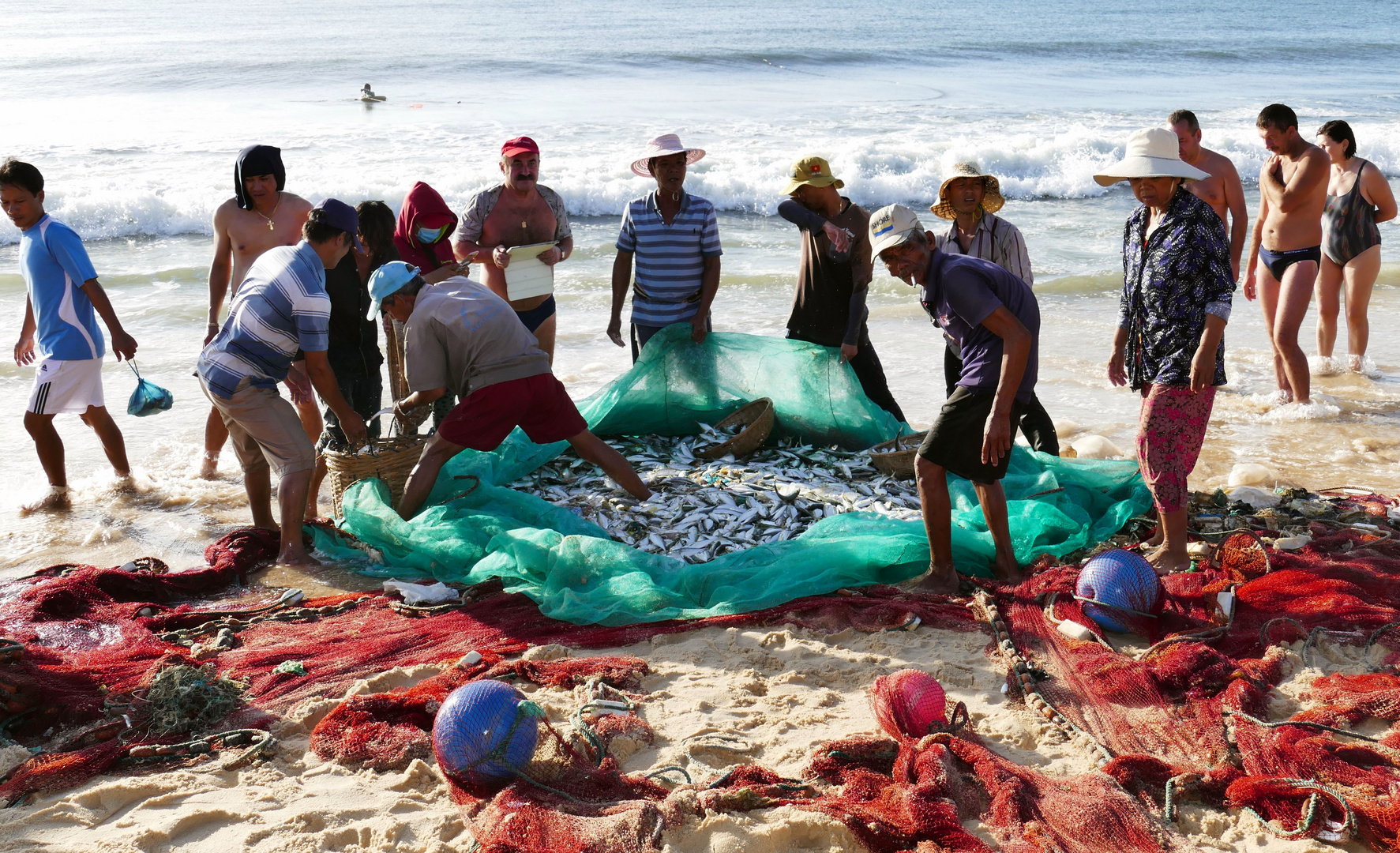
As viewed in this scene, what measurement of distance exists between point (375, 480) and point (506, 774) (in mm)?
2536

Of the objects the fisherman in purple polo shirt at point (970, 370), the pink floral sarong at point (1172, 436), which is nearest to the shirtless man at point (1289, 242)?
the pink floral sarong at point (1172, 436)

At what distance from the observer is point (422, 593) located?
486 centimetres

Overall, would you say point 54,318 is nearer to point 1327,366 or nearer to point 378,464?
point 378,464

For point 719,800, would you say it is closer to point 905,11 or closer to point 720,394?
point 720,394

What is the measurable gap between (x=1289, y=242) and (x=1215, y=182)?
3.68 feet

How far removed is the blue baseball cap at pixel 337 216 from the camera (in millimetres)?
5109

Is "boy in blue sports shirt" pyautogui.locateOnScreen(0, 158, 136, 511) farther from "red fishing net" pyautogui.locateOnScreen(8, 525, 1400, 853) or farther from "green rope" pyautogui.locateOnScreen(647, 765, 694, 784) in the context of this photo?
"green rope" pyautogui.locateOnScreen(647, 765, 694, 784)

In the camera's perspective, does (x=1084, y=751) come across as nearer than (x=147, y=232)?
Yes

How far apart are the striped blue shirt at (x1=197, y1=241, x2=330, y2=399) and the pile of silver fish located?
60.0 inches

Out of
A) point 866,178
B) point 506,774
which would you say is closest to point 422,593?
point 506,774

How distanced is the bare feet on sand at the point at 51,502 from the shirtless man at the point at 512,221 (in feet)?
9.36

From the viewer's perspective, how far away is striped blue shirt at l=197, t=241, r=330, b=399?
5.03 m

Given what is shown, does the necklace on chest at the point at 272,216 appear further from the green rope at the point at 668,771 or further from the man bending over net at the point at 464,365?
the green rope at the point at 668,771

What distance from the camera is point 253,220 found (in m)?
6.21
